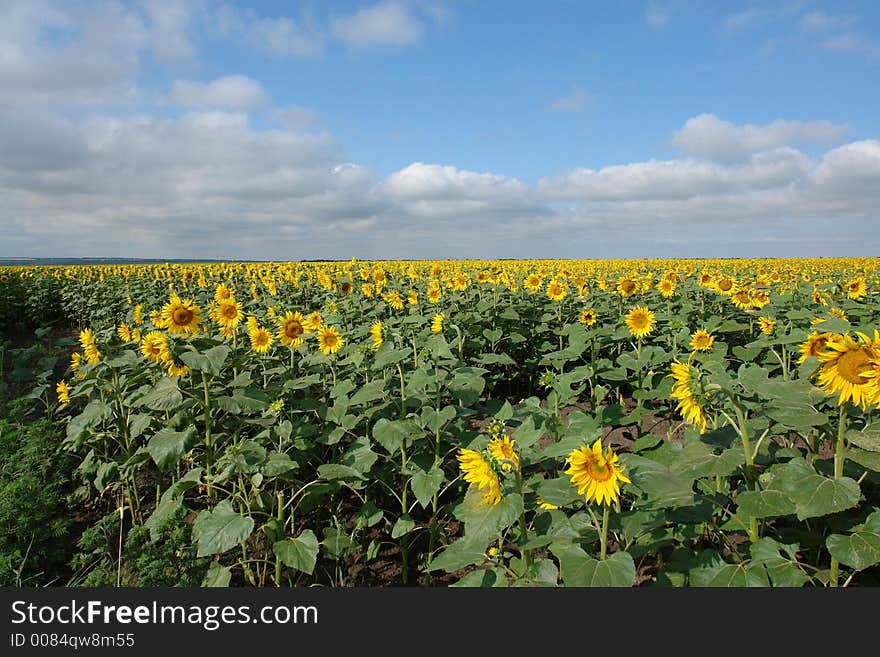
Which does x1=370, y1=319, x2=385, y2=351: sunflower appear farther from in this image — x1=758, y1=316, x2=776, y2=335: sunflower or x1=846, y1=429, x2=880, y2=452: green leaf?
x1=758, y1=316, x2=776, y2=335: sunflower

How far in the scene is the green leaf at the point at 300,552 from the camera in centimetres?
252

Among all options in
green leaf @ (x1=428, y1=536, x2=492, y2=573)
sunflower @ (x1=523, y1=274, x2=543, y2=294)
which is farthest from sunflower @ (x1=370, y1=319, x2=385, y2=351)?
sunflower @ (x1=523, y1=274, x2=543, y2=294)

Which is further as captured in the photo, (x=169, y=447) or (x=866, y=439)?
(x=169, y=447)

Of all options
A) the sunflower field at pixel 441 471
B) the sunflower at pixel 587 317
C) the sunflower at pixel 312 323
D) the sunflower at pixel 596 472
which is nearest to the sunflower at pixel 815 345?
the sunflower field at pixel 441 471

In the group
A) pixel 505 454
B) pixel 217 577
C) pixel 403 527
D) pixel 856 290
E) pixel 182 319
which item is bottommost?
pixel 217 577

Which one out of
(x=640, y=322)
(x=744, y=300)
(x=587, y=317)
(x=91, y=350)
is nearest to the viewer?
(x=91, y=350)

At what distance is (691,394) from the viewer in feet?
7.92

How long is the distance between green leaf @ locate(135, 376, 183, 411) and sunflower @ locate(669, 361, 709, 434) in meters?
2.95

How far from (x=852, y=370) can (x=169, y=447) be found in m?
3.57

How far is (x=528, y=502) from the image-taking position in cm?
254

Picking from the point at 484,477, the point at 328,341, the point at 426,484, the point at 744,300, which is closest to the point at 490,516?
the point at 484,477

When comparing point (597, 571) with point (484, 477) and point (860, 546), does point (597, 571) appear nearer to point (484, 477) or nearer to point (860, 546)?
point (484, 477)

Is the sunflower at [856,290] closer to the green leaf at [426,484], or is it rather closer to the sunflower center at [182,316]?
the green leaf at [426,484]

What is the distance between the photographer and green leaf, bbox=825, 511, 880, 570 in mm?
1918
